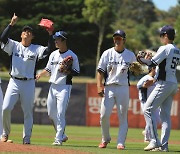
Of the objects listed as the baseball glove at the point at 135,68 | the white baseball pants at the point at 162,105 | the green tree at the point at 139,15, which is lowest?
the white baseball pants at the point at 162,105

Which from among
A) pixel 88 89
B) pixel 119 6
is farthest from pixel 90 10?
pixel 119 6

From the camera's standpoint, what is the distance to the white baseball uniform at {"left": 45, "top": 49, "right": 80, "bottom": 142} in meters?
12.8

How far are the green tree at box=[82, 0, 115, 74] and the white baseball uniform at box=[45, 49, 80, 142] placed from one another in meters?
47.5

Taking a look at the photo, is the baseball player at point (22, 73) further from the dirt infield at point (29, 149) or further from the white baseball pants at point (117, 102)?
the dirt infield at point (29, 149)

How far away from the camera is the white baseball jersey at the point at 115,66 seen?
Answer: 12.4m

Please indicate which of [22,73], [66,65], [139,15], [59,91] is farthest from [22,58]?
[139,15]

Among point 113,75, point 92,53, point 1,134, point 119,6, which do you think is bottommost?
point 1,134

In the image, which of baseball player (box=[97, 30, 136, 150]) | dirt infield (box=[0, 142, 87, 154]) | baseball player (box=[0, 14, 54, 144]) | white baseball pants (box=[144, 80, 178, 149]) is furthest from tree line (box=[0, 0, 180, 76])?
dirt infield (box=[0, 142, 87, 154])

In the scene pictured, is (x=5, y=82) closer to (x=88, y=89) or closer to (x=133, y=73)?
(x=88, y=89)

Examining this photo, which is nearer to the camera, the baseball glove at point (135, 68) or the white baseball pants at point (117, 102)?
the white baseball pants at point (117, 102)

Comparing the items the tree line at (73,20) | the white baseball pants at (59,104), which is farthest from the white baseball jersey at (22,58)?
the tree line at (73,20)

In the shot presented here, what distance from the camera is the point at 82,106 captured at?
24.2 meters

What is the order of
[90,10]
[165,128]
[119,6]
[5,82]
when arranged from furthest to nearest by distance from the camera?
[119,6], [90,10], [5,82], [165,128]

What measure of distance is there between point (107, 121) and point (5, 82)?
38.7 ft
